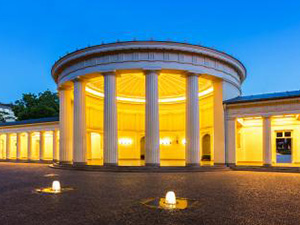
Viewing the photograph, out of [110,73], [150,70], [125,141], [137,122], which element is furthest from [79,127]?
[137,122]

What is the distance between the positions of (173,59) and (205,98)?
10660mm

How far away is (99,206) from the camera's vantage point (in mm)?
8797

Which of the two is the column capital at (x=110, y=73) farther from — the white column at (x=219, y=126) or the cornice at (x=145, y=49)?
the white column at (x=219, y=126)

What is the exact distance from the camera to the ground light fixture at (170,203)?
864 centimetres

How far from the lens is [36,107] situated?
59.4m

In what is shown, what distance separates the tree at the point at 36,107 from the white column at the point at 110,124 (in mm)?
40886

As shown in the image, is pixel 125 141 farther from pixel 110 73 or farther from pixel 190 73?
pixel 190 73

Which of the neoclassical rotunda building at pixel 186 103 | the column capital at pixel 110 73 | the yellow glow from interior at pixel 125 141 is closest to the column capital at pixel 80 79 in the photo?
the neoclassical rotunda building at pixel 186 103

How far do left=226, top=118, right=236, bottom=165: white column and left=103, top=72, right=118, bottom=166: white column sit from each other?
402 inches

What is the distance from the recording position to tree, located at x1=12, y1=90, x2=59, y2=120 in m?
59.3

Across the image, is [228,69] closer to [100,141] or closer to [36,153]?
[100,141]

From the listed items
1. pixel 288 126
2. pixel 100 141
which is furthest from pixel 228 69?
pixel 100 141

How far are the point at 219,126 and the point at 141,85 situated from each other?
38.0 feet

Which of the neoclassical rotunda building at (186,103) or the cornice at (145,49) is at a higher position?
the cornice at (145,49)
